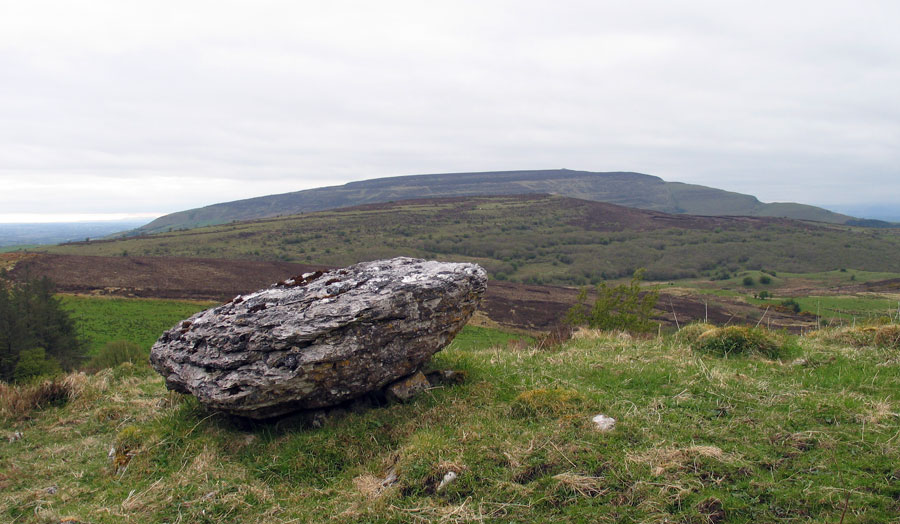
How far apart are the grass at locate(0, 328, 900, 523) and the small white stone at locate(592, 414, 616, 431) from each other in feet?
0.44

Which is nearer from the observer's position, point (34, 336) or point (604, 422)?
point (604, 422)

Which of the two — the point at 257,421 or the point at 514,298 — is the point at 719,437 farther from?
the point at 514,298

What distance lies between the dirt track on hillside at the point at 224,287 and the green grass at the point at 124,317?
2.73m

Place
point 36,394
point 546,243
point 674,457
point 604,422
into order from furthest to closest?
1. point 546,243
2. point 36,394
3. point 604,422
4. point 674,457

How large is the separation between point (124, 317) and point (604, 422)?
42.5 metres

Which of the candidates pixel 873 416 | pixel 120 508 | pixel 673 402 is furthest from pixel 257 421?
pixel 873 416

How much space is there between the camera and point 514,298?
181 ft

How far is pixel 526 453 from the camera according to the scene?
20.5ft

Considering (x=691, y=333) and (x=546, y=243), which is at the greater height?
(x=546, y=243)

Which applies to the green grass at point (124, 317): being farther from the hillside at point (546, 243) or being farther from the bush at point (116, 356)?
the hillside at point (546, 243)

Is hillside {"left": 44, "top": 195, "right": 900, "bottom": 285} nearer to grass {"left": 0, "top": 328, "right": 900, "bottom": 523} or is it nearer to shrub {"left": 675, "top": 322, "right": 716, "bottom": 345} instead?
shrub {"left": 675, "top": 322, "right": 716, "bottom": 345}

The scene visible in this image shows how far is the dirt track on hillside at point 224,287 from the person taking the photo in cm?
4550

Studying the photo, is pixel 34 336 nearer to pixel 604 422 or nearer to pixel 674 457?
pixel 604 422

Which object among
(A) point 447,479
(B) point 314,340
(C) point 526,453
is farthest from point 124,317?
(C) point 526,453
